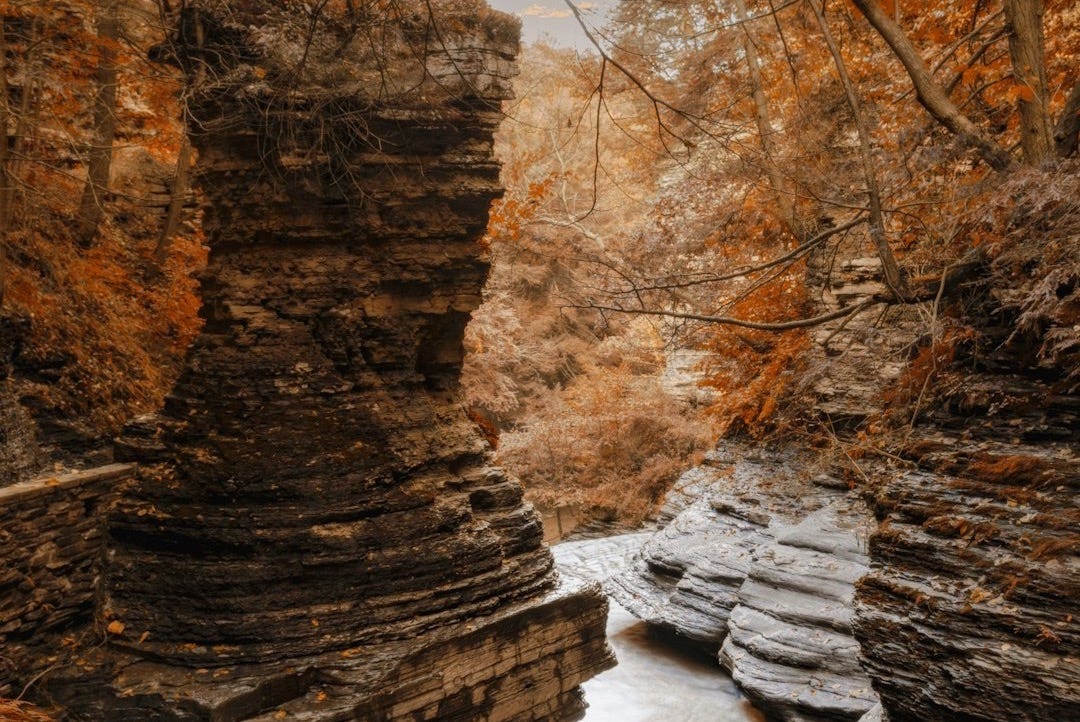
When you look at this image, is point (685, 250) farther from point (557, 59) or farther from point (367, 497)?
point (557, 59)

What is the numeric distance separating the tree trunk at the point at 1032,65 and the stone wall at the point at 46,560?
801 centimetres

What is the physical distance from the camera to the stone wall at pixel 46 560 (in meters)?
5.32

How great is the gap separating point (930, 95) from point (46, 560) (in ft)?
25.8

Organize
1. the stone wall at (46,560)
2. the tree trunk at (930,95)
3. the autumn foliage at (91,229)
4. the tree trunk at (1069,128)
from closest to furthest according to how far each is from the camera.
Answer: the stone wall at (46,560) < the tree trunk at (1069,128) < the tree trunk at (930,95) < the autumn foliage at (91,229)

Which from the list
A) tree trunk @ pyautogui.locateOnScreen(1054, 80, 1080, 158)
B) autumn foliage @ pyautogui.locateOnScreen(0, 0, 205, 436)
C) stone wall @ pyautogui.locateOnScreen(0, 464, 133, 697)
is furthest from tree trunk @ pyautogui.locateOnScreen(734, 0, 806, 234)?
stone wall @ pyautogui.locateOnScreen(0, 464, 133, 697)

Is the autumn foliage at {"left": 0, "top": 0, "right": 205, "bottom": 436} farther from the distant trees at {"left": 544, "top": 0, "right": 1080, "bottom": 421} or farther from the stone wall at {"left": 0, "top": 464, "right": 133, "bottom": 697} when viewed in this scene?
the distant trees at {"left": 544, "top": 0, "right": 1080, "bottom": 421}

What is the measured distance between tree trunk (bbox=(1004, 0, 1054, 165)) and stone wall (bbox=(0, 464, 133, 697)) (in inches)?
315

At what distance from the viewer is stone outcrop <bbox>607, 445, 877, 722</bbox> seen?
8445mm

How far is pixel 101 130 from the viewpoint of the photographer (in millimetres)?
10195

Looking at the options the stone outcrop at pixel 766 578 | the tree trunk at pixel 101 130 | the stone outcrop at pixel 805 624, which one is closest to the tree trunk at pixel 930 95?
the stone outcrop at pixel 805 624

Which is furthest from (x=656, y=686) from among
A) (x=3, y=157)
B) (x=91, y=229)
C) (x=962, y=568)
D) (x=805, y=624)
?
(x=91, y=229)

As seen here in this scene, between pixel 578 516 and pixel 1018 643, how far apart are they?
14.5 metres

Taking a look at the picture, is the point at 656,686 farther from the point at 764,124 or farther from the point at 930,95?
the point at 764,124

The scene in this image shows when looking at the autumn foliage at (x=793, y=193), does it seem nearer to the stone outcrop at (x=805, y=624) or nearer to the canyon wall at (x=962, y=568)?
the canyon wall at (x=962, y=568)
